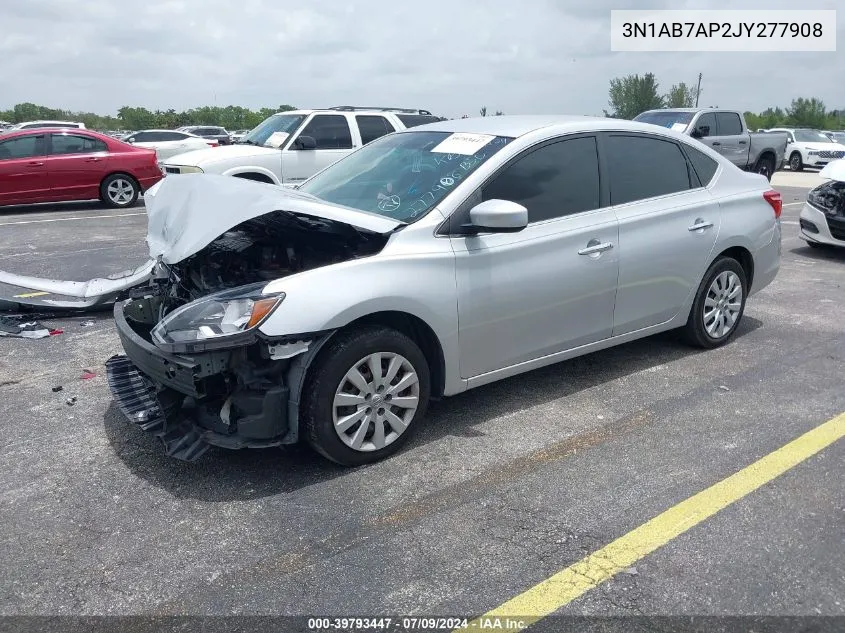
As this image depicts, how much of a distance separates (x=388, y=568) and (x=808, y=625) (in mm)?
1502

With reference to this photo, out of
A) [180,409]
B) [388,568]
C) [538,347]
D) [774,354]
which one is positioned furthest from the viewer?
[774,354]

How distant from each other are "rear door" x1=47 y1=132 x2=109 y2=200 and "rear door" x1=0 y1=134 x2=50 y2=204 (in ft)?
0.45

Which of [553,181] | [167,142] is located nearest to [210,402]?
[553,181]

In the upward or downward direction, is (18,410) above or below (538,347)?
below

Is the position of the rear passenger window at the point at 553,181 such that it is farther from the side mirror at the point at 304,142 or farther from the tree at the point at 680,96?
the tree at the point at 680,96

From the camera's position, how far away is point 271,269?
13.5ft

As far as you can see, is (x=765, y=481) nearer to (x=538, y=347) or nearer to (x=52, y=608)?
(x=538, y=347)

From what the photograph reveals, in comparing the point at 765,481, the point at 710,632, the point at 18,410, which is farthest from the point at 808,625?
the point at 18,410

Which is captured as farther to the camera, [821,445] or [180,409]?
[821,445]

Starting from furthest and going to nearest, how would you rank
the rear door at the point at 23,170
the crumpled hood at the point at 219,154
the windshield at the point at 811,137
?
the windshield at the point at 811,137 < the rear door at the point at 23,170 < the crumpled hood at the point at 219,154

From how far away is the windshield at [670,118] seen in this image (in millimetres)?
15445

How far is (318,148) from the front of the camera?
11.5 meters

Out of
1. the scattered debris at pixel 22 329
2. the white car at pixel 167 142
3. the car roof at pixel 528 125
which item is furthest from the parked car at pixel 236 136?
the car roof at pixel 528 125

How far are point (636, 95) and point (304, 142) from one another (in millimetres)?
67268
